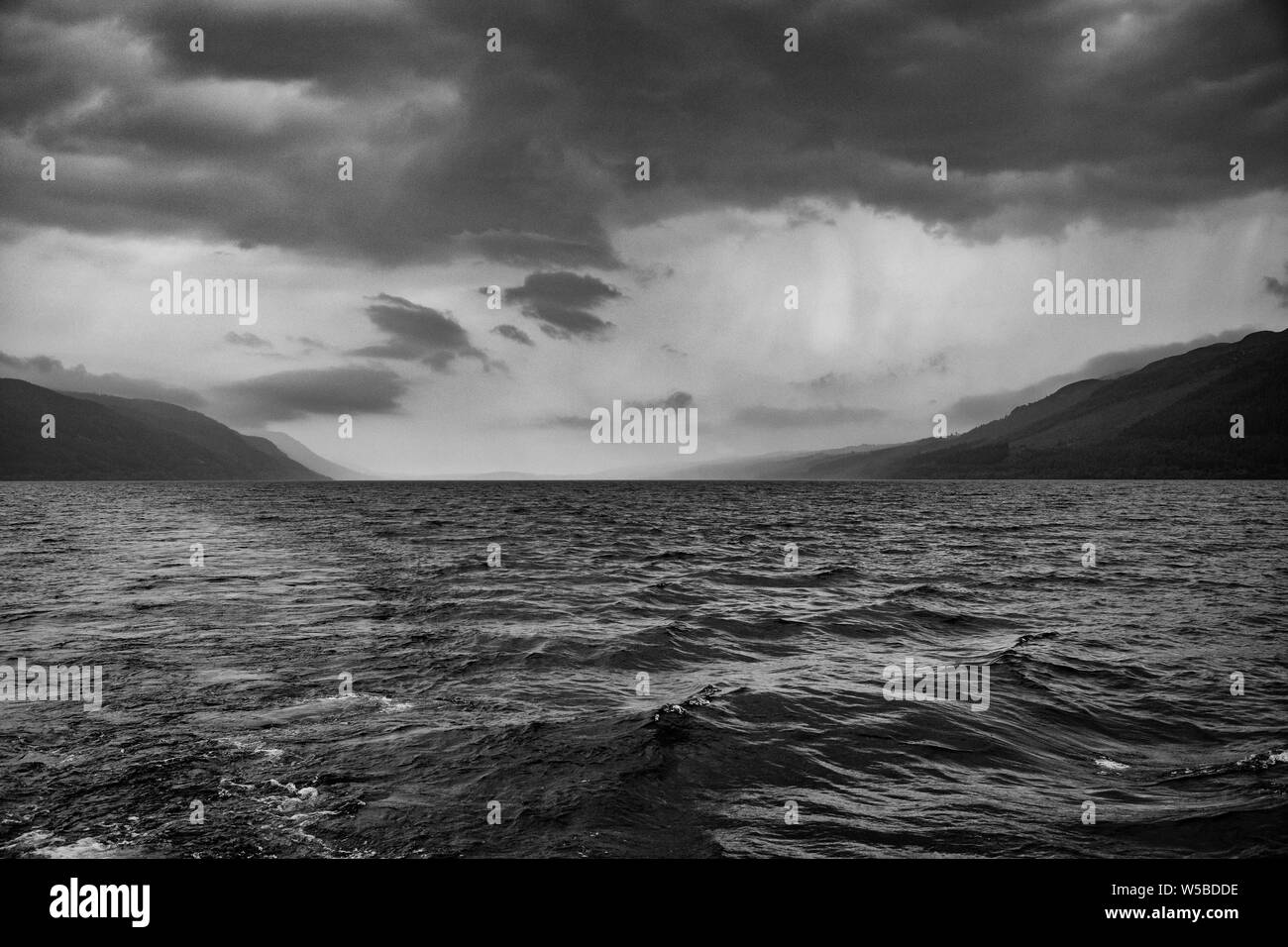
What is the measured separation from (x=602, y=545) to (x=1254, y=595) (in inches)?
1431

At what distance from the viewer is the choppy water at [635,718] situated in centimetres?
937

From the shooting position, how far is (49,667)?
16719mm

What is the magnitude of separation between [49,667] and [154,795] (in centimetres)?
1011

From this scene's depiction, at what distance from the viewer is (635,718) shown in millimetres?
14039

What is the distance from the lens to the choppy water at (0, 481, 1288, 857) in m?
9.37

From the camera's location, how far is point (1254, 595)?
3047 centimetres
